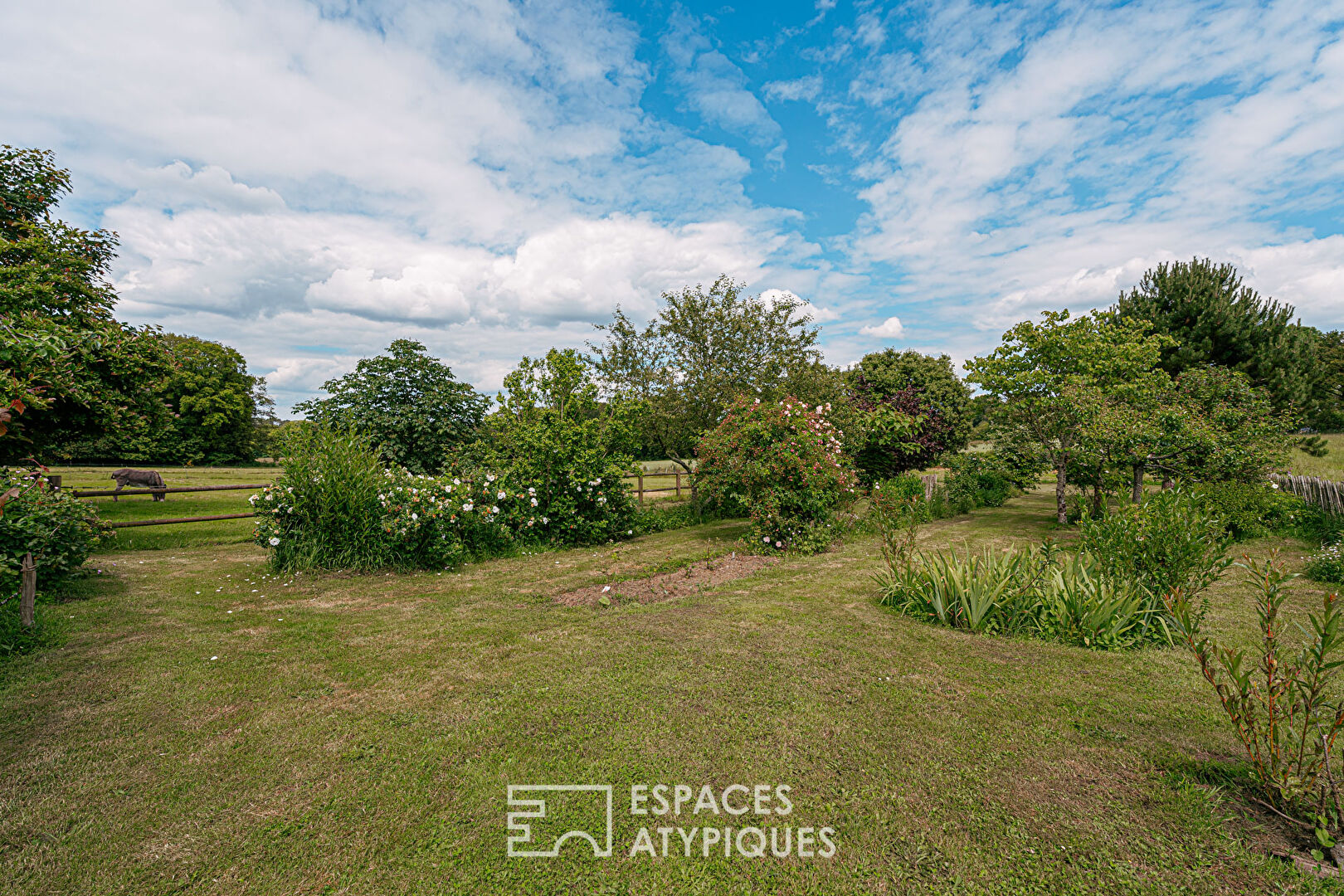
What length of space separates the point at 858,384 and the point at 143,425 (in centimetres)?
2209

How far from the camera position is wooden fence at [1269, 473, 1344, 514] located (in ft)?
31.7

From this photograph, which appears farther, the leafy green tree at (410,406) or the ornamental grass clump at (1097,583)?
the leafy green tree at (410,406)

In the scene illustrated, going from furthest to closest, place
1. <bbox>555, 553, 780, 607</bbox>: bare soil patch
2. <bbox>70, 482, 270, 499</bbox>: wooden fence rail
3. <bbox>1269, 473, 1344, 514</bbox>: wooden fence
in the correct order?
<bbox>70, 482, 270, 499</bbox>: wooden fence rail < <bbox>1269, 473, 1344, 514</bbox>: wooden fence < <bbox>555, 553, 780, 607</bbox>: bare soil patch

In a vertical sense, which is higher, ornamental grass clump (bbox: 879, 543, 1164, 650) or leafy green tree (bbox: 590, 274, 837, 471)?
leafy green tree (bbox: 590, 274, 837, 471)

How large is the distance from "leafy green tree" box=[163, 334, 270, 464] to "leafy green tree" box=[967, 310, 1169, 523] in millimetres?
43510

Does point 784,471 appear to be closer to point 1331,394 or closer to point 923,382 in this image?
point 923,382

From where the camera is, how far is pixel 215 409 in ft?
120

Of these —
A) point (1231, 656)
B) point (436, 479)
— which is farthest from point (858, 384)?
point (1231, 656)

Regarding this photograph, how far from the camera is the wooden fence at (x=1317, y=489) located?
965 cm

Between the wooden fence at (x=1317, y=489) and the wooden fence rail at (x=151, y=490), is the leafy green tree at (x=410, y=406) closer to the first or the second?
the wooden fence rail at (x=151, y=490)

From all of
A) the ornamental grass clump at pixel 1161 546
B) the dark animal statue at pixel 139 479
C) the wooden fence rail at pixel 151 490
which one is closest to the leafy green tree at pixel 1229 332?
the ornamental grass clump at pixel 1161 546

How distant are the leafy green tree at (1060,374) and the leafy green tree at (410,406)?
14.7m

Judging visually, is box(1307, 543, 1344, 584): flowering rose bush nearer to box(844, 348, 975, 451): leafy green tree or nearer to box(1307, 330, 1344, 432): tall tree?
box(844, 348, 975, 451): leafy green tree

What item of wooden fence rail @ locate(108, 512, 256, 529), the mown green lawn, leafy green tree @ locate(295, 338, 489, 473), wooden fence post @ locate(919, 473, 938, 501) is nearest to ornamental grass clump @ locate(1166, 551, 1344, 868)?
the mown green lawn
